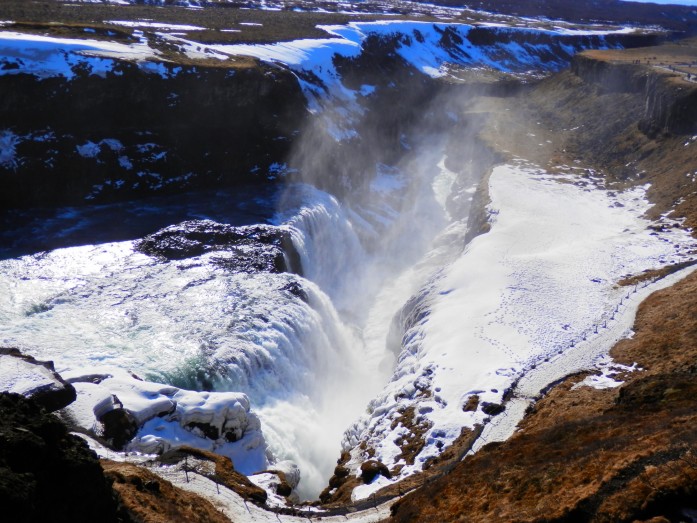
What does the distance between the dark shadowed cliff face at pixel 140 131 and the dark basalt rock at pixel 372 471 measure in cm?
2862

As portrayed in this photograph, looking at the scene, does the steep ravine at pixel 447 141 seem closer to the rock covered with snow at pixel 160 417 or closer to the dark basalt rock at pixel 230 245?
the dark basalt rock at pixel 230 245

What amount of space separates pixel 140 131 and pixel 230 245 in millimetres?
13181

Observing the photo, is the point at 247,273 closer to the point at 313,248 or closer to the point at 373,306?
the point at 313,248

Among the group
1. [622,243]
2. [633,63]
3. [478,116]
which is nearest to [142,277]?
[622,243]

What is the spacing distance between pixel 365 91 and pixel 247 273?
39575 millimetres

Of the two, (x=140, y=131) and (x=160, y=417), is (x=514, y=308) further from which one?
(x=140, y=131)

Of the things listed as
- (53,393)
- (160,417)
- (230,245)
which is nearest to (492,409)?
(160,417)

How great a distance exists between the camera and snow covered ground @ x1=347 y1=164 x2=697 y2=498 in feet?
80.5

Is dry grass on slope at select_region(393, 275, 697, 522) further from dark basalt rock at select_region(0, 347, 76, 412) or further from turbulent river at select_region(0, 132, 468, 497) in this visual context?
dark basalt rock at select_region(0, 347, 76, 412)

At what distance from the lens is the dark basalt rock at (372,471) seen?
20.6 metres

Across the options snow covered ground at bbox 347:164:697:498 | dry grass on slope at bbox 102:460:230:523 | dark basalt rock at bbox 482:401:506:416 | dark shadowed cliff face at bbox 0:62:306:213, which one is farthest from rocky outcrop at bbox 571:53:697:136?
dry grass on slope at bbox 102:460:230:523

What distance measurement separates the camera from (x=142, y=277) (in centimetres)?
3275

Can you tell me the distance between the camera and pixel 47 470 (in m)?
12.1

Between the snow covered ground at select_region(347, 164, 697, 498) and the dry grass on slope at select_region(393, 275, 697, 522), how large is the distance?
376 cm
